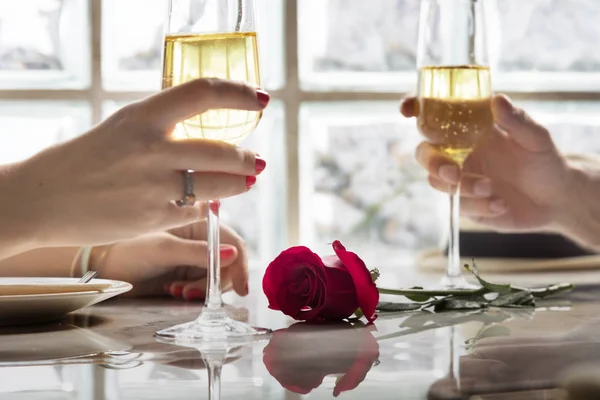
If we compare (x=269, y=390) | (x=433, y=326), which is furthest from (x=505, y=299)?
(x=269, y=390)

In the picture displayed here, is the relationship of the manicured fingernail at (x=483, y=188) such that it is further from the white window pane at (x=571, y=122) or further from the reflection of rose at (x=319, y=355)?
the white window pane at (x=571, y=122)

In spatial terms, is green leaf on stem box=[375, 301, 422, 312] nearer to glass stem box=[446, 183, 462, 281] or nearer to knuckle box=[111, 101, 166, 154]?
glass stem box=[446, 183, 462, 281]

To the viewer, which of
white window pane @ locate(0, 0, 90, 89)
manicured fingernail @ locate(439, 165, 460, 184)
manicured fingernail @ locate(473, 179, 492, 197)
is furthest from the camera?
white window pane @ locate(0, 0, 90, 89)

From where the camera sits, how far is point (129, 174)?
114 centimetres

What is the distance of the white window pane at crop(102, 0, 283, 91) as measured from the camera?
3.20 meters

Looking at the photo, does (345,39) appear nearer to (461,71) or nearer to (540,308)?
(461,71)

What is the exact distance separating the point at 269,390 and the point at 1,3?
2.79m

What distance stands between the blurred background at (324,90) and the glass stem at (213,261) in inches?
82.3

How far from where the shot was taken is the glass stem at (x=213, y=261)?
1.03m

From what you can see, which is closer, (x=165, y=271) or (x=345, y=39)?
(x=165, y=271)

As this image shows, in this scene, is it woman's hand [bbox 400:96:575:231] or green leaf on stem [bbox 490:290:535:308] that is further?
woman's hand [bbox 400:96:575:231]

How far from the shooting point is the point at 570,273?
1753mm

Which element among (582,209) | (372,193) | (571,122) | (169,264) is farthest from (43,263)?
(571,122)

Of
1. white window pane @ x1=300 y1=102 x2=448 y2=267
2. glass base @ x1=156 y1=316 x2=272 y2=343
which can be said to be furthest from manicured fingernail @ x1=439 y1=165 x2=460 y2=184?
white window pane @ x1=300 y1=102 x2=448 y2=267
